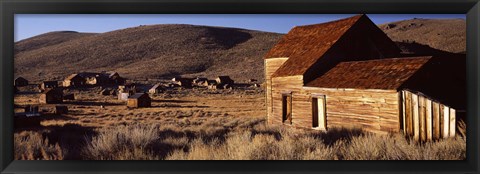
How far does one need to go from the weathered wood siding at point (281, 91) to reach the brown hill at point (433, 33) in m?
22.2

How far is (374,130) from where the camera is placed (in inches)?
345

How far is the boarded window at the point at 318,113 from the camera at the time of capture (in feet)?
34.2

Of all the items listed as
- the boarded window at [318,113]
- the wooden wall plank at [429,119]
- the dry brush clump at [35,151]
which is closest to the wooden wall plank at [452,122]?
the wooden wall plank at [429,119]

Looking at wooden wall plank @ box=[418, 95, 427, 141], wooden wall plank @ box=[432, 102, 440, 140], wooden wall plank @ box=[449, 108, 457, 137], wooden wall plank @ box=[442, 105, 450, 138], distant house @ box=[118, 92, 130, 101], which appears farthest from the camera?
distant house @ box=[118, 92, 130, 101]

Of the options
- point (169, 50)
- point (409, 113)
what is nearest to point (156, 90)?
point (169, 50)

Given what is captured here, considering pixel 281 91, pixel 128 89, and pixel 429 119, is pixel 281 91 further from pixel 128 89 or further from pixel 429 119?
pixel 128 89

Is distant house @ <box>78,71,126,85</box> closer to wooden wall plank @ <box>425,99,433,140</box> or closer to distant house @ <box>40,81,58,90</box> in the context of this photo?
Answer: distant house @ <box>40,81,58,90</box>

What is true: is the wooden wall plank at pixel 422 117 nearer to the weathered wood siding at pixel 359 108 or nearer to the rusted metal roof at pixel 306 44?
the weathered wood siding at pixel 359 108

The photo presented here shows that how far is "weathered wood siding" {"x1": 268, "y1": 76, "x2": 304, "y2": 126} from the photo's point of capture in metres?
11.4

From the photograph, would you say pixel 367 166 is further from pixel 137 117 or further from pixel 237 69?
pixel 237 69

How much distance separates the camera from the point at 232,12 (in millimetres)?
5270

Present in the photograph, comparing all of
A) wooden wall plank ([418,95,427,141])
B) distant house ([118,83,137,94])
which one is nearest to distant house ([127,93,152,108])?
distant house ([118,83,137,94])

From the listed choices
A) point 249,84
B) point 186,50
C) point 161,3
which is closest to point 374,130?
point 161,3

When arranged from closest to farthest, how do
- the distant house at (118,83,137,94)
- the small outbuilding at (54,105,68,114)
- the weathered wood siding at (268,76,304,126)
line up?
1. the weathered wood siding at (268,76,304,126)
2. the small outbuilding at (54,105,68,114)
3. the distant house at (118,83,137,94)
